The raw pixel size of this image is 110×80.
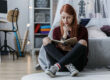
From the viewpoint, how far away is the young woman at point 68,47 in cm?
196

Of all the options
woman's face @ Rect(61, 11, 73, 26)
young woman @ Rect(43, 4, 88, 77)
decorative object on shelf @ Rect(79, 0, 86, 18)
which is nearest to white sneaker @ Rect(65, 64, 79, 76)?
young woman @ Rect(43, 4, 88, 77)

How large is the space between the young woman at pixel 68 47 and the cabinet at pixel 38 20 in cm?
248

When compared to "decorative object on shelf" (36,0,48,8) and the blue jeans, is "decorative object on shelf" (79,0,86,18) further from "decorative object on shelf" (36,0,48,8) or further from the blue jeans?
the blue jeans

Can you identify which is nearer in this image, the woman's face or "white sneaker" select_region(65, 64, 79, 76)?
"white sneaker" select_region(65, 64, 79, 76)

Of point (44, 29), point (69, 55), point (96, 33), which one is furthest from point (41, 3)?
point (69, 55)

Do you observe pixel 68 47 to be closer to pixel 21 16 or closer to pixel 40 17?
pixel 40 17

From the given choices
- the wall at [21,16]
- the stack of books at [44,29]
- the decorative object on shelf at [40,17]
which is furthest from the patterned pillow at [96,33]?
the wall at [21,16]

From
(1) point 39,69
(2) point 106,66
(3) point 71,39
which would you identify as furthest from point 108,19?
(3) point 71,39

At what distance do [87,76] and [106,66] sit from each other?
1.91 feet

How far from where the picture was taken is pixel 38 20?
4719 mm

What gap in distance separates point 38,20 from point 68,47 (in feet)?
8.86

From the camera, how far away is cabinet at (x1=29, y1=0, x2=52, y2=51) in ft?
15.3

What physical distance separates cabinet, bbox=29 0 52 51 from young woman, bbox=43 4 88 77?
2475 mm

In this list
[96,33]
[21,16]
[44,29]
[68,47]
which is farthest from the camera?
[21,16]
